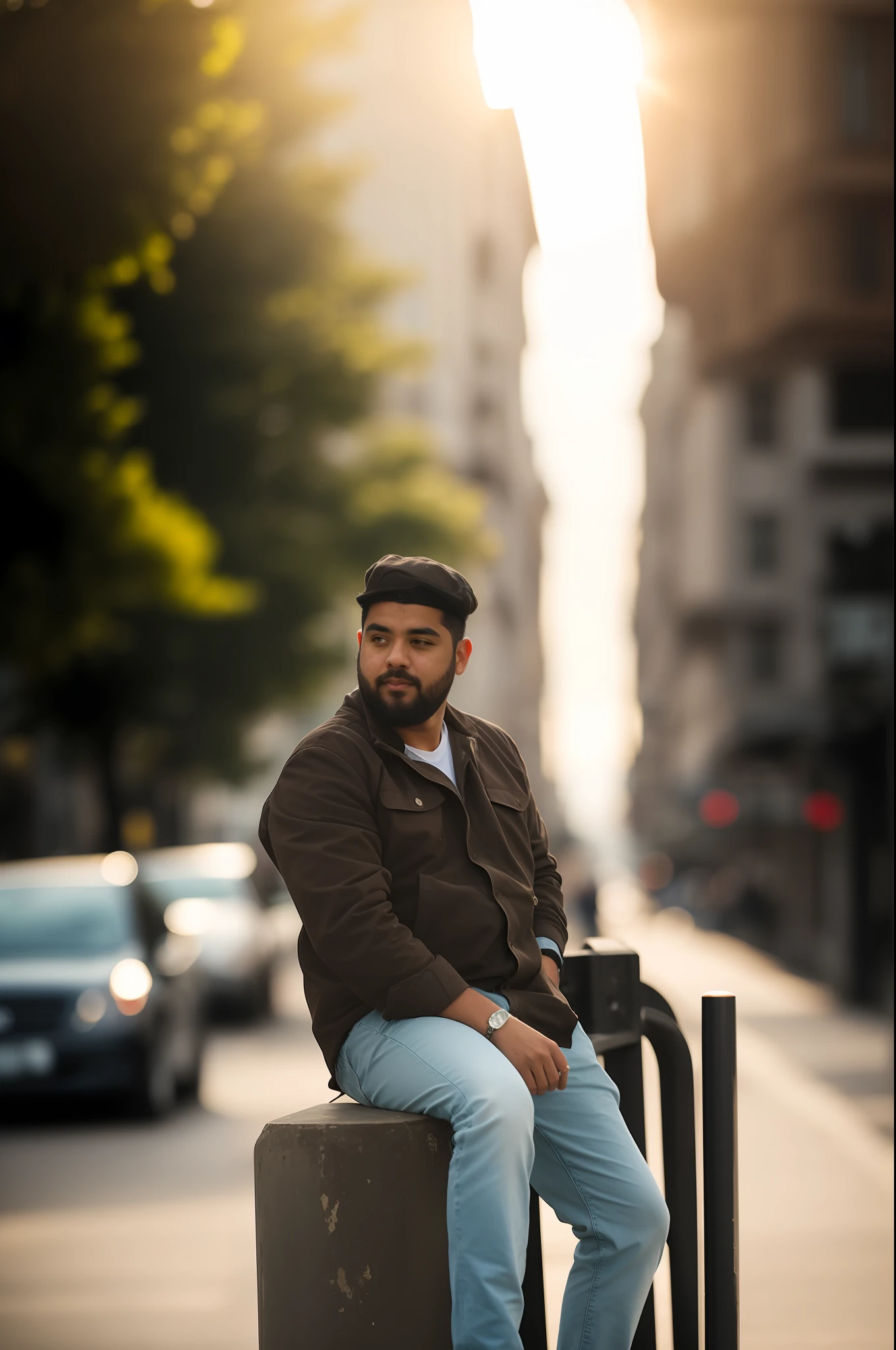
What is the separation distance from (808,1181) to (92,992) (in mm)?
4792

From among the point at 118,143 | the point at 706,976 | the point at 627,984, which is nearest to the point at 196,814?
the point at 706,976

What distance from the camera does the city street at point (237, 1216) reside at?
6.55 m

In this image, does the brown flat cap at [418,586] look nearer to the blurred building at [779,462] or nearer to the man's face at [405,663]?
the man's face at [405,663]

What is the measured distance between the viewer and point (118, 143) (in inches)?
360

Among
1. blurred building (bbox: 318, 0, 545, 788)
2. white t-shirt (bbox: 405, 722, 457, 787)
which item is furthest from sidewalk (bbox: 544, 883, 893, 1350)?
blurred building (bbox: 318, 0, 545, 788)

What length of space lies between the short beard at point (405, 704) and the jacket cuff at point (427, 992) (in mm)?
480

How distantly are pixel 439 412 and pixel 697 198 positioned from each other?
6727 centimetres

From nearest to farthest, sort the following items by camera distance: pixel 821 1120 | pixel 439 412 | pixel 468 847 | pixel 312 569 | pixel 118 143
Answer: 1. pixel 468 847
2. pixel 118 143
3. pixel 821 1120
4. pixel 312 569
5. pixel 439 412

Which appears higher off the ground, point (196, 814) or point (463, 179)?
point (463, 179)

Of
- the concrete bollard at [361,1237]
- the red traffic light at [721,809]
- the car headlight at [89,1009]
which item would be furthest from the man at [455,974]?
the red traffic light at [721,809]

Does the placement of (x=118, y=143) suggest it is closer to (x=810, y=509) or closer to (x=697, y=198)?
(x=697, y=198)

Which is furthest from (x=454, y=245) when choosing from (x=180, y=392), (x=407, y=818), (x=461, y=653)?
(x=407, y=818)

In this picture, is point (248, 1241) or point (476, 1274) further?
point (248, 1241)

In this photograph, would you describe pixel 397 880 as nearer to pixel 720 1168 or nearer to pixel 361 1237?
pixel 361 1237
